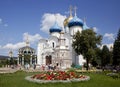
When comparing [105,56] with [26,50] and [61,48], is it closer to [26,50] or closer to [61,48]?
[61,48]

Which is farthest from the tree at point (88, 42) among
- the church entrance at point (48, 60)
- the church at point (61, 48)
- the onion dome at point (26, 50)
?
the onion dome at point (26, 50)

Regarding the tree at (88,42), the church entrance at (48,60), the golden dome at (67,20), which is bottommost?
the church entrance at (48,60)

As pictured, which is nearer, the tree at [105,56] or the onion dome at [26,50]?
the tree at [105,56]

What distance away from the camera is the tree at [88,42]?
4175 cm

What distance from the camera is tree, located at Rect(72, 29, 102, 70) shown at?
4175cm

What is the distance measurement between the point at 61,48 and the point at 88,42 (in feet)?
56.7

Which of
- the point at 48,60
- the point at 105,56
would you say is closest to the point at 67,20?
the point at 48,60

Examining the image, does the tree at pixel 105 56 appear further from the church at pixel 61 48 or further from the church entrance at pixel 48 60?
the church entrance at pixel 48 60

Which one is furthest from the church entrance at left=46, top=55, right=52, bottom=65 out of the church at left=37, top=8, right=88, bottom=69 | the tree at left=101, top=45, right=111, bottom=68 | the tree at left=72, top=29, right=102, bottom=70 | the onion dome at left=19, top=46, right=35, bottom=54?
the tree at left=72, top=29, right=102, bottom=70

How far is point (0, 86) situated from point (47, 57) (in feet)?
165

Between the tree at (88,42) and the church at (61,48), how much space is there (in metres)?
12.6

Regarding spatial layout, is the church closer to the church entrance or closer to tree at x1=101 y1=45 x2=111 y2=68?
the church entrance

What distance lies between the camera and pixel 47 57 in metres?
65.2

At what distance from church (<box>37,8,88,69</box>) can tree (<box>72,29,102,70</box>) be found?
41.4 feet
